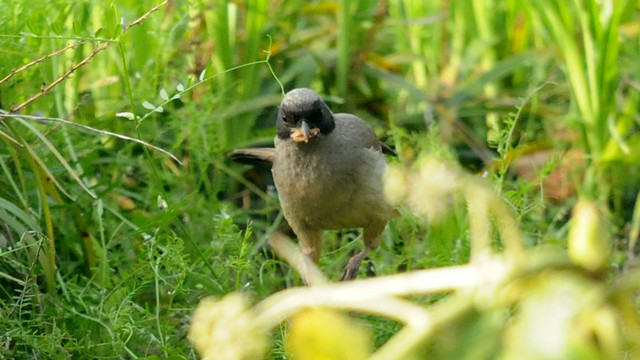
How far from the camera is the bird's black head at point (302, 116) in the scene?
288 cm

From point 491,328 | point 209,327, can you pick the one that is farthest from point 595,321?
point 209,327

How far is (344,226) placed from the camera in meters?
2.99

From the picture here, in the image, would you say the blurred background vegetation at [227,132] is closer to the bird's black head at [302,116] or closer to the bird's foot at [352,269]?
the bird's foot at [352,269]

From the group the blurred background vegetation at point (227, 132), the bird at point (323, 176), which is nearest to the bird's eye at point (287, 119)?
the bird at point (323, 176)

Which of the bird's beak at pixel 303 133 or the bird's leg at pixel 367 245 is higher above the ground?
the bird's beak at pixel 303 133

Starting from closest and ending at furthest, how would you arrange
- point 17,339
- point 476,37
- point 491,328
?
point 491,328, point 17,339, point 476,37

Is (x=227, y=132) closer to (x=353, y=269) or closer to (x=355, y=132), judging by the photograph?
(x=355, y=132)

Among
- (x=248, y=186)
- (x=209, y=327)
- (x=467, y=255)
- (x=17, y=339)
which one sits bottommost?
(x=248, y=186)

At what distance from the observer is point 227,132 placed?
12.9 ft

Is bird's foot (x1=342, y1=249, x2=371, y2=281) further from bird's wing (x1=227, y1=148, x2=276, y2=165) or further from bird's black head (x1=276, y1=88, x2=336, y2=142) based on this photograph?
bird's wing (x1=227, y1=148, x2=276, y2=165)

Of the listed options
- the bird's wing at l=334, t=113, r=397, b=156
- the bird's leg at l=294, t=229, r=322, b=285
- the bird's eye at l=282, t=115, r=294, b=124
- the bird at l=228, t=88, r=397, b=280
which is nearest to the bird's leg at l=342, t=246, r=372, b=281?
the bird at l=228, t=88, r=397, b=280

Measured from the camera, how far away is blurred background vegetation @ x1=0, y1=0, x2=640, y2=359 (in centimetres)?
245

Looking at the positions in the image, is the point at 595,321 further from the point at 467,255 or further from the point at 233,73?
the point at 233,73

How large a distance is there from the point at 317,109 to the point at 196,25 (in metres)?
1.37
